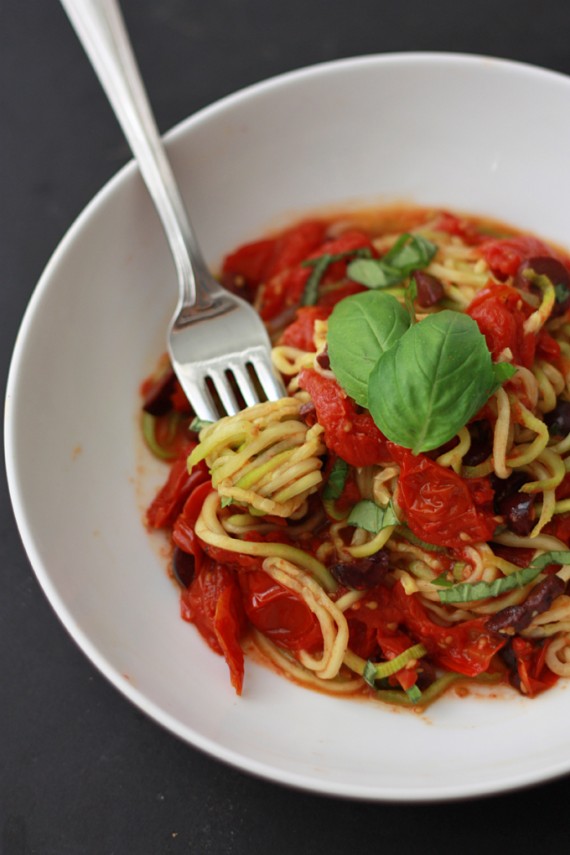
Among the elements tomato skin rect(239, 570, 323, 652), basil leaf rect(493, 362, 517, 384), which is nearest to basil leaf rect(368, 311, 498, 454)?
basil leaf rect(493, 362, 517, 384)

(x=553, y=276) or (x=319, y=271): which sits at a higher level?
(x=319, y=271)

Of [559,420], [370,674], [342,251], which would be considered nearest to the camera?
[370,674]

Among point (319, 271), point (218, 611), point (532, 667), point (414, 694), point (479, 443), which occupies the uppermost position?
point (319, 271)

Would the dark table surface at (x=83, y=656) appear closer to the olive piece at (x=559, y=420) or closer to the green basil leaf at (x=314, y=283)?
the olive piece at (x=559, y=420)

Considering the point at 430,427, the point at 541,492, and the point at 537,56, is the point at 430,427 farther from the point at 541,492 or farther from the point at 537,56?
the point at 537,56

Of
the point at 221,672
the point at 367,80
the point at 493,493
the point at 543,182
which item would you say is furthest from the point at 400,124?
the point at 221,672

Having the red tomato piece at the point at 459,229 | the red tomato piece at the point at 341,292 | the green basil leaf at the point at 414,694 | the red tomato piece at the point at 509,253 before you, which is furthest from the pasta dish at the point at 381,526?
the red tomato piece at the point at 459,229

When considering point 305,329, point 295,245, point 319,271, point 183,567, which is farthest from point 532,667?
point 295,245

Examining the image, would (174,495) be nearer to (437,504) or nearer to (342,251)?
(437,504)
